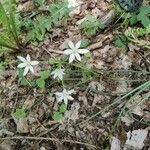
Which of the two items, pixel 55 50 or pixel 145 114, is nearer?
pixel 145 114

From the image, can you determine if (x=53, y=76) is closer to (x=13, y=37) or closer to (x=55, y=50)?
(x=55, y=50)

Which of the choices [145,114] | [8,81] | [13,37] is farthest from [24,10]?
[145,114]

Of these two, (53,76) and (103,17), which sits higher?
(103,17)

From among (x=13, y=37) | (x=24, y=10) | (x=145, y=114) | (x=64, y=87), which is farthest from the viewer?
(x=24, y=10)

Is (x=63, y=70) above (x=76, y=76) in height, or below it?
above

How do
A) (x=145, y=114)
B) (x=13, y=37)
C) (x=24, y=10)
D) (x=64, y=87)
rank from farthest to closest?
(x=24, y=10)
(x=13, y=37)
(x=64, y=87)
(x=145, y=114)

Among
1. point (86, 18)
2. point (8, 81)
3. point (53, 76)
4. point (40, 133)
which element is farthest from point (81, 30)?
point (40, 133)

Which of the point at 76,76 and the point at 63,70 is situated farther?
the point at 76,76

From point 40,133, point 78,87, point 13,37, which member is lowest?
point 40,133
